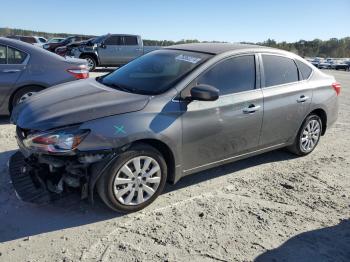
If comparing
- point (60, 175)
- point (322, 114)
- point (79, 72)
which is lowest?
point (60, 175)

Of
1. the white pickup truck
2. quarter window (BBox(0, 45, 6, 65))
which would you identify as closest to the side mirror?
quarter window (BBox(0, 45, 6, 65))

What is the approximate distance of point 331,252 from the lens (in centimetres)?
333

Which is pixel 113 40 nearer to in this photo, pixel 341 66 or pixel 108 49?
pixel 108 49

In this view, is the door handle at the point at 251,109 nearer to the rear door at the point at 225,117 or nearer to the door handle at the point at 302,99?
the rear door at the point at 225,117

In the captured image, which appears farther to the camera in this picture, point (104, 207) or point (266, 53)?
point (266, 53)

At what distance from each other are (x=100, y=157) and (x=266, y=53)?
2752mm

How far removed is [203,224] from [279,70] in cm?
254

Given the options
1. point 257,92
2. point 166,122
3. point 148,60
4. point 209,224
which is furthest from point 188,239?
point 148,60

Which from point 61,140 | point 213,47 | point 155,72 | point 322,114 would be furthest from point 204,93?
point 322,114

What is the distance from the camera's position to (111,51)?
1812 cm

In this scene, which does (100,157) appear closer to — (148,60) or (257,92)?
(148,60)

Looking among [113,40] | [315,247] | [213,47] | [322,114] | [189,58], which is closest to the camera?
[315,247]

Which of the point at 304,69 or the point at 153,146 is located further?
the point at 304,69

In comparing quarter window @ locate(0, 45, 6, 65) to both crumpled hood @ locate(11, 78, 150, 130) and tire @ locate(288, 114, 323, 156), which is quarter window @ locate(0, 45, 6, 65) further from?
tire @ locate(288, 114, 323, 156)
